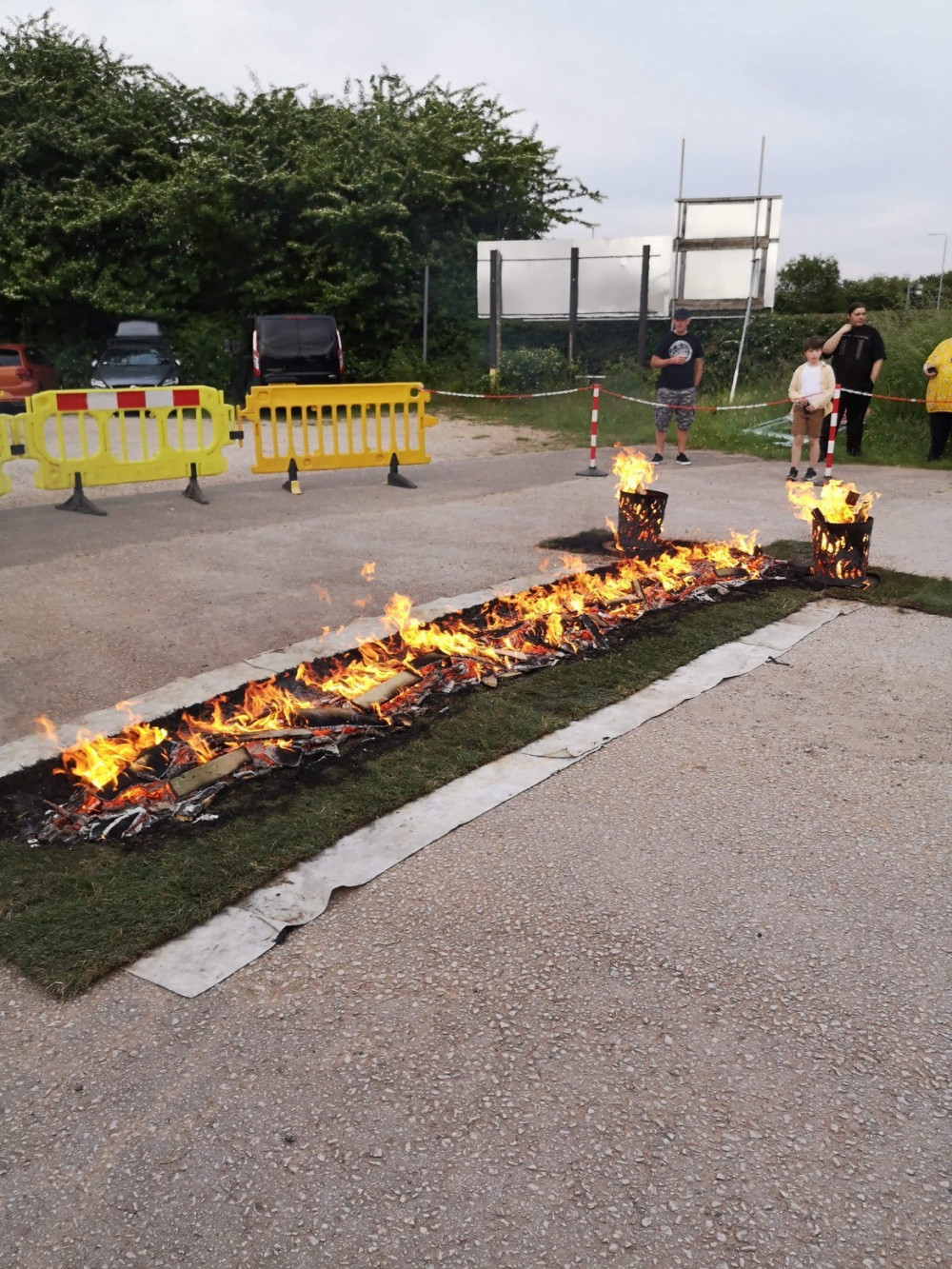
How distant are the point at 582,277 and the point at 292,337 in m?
6.91

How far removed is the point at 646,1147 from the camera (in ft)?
8.18

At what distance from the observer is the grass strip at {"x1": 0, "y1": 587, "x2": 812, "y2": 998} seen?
325cm

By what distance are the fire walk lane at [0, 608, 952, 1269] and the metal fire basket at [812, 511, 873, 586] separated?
3661mm

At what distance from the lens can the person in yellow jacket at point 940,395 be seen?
13242 millimetres

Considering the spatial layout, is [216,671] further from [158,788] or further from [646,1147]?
[646,1147]

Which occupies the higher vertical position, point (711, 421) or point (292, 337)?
point (292, 337)

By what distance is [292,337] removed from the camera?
69.1 ft

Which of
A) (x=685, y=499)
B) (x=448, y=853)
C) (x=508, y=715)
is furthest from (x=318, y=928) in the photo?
(x=685, y=499)

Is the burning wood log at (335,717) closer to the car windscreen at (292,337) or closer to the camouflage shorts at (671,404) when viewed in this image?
the camouflage shorts at (671,404)

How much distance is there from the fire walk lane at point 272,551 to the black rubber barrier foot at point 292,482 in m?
0.21

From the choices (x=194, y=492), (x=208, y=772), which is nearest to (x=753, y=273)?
(x=194, y=492)

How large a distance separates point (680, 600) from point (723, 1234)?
5.23 metres

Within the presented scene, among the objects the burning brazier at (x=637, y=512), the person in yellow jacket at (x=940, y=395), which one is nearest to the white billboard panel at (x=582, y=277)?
the person in yellow jacket at (x=940, y=395)

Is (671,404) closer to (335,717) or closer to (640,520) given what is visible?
(640,520)
